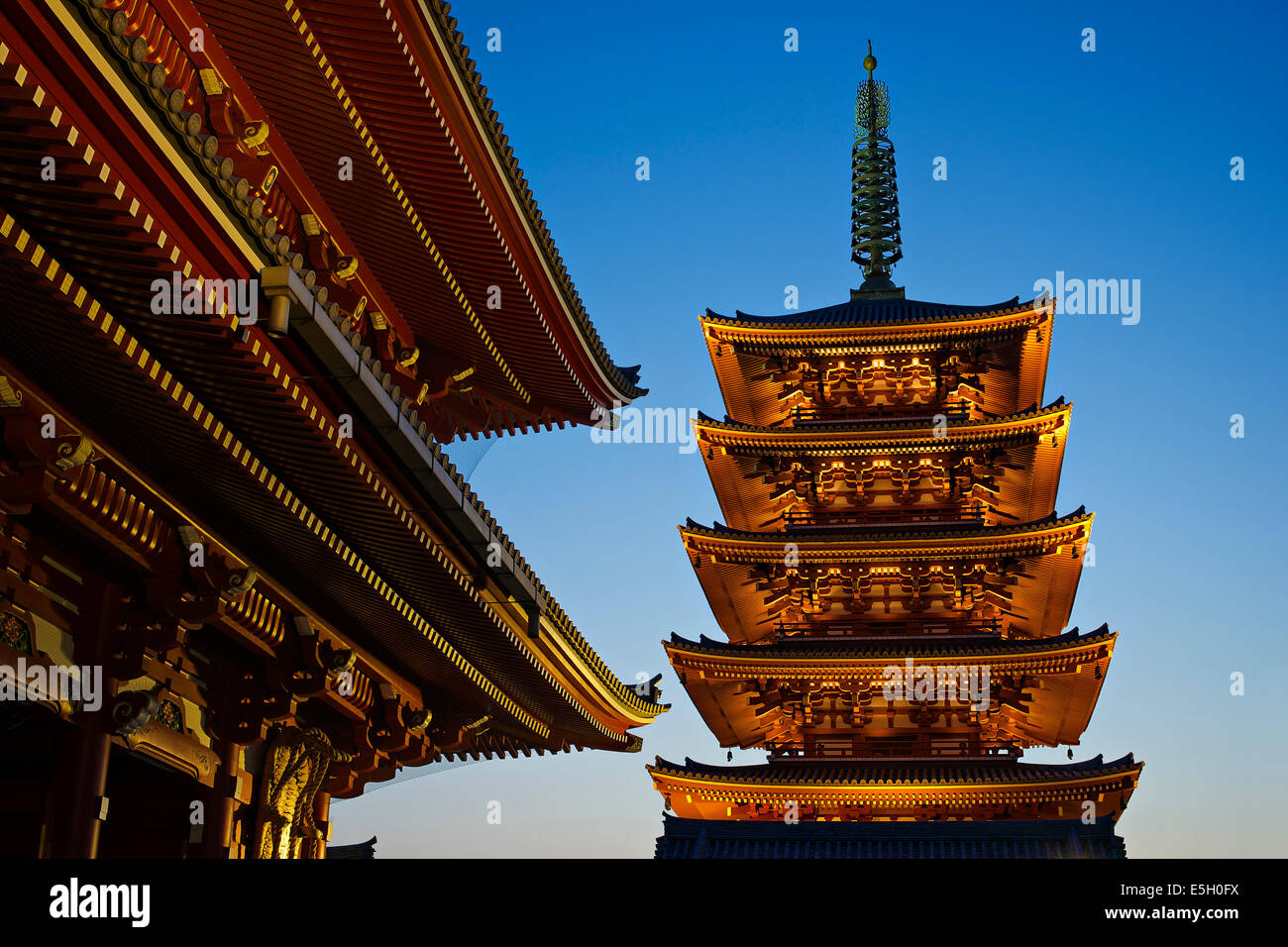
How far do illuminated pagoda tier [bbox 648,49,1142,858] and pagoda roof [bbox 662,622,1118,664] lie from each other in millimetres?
53

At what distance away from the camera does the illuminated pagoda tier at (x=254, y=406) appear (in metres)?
6.75

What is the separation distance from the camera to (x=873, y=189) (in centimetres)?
3444

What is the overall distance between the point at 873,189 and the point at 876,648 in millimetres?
15982

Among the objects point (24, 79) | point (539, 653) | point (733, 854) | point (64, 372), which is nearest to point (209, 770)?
point (539, 653)

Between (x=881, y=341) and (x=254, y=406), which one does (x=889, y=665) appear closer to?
(x=881, y=341)

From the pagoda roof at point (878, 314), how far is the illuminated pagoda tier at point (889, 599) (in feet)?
0.24

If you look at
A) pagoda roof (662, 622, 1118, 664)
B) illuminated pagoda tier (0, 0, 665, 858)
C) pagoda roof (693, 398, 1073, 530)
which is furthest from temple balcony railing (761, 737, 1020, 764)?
illuminated pagoda tier (0, 0, 665, 858)

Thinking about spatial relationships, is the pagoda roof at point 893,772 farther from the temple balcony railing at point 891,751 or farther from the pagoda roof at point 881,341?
the pagoda roof at point 881,341

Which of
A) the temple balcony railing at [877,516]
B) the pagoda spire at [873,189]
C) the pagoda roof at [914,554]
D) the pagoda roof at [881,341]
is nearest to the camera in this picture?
the pagoda roof at [914,554]
